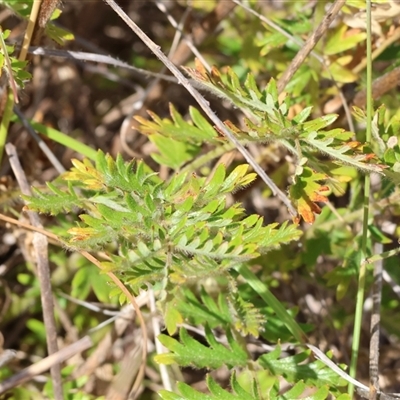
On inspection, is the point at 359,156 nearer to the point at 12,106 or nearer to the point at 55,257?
the point at 12,106

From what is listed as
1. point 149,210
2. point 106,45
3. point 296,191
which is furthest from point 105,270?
point 106,45

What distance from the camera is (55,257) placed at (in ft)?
6.73

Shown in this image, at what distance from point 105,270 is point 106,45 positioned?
2.06 metres

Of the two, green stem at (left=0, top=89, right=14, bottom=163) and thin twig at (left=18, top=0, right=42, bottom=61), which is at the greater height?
thin twig at (left=18, top=0, right=42, bottom=61)

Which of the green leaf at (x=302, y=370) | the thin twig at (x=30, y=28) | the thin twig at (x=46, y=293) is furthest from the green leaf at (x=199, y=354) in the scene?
the thin twig at (x=30, y=28)

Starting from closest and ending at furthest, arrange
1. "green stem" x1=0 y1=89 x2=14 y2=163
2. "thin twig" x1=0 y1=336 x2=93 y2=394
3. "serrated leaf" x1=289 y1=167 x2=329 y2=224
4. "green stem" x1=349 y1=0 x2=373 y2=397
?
"serrated leaf" x1=289 y1=167 x2=329 y2=224, "green stem" x1=349 y1=0 x2=373 y2=397, "thin twig" x1=0 y1=336 x2=93 y2=394, "green stem" x1=0 y1=89 x2=14 y2=163

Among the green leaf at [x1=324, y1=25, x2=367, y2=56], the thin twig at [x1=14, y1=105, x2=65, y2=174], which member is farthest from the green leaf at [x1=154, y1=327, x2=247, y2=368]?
the green leaf at [x1=324, y1=25, x2=367, y2=56]

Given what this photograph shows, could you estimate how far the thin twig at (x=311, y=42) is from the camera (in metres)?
1.64

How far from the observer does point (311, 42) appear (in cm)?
169

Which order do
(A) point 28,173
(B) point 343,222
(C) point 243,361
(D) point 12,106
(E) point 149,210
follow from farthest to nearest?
(A) point 28,173
(B) point 343,222
(D) point 12,106
(C) point 243,361
(E) point 149,210

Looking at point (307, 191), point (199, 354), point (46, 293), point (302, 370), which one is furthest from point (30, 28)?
point (302, 370)

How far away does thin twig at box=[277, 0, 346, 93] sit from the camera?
1.64 m

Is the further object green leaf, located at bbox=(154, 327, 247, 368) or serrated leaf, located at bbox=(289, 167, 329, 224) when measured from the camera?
green leaf, located at bbox=(154, 327, 247, 368)

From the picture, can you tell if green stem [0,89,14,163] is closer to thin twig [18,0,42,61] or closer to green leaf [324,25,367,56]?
thin twig [18,0,42,61]
